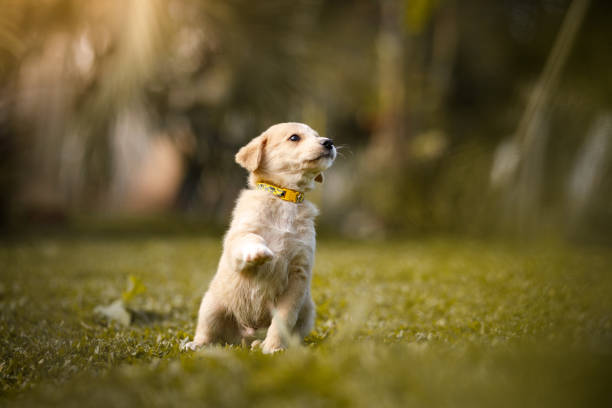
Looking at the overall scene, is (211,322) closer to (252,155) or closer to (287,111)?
(252,155)

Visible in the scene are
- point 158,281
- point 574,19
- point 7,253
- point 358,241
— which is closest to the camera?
A: point 158,281

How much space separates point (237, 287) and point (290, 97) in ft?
23.3

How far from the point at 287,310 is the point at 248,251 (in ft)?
1.27

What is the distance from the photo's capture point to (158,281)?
4.98 meters

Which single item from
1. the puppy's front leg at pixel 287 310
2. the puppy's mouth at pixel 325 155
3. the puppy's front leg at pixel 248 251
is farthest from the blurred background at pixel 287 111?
the puppy's front leg at pixel 248 251

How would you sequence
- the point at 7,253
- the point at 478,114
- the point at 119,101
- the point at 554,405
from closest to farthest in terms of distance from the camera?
the point at 554,405 → the point at 7,253 → the point at 119,101 → the point at 478,114

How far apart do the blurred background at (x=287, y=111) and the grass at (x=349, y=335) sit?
132cm

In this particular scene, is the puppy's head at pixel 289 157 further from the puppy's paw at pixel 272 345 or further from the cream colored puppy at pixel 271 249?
the puppy's paw at pixel 272 345

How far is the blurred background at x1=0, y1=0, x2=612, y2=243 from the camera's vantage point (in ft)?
21.4

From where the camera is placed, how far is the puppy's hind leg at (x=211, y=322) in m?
2.71

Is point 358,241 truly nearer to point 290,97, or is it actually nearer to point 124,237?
point 290,97

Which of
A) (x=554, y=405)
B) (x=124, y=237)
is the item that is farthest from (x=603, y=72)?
(x=124, y=237)

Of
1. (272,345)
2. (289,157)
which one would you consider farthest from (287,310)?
(289,157)

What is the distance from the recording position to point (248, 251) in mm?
2326
